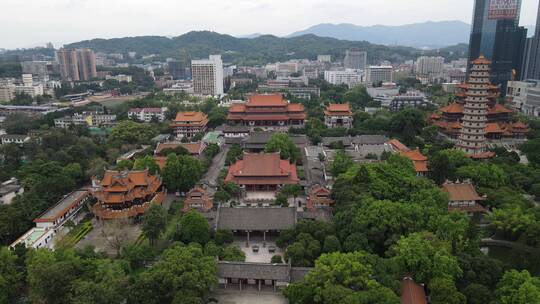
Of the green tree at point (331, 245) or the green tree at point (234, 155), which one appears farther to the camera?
the green tree at point (234, 155)

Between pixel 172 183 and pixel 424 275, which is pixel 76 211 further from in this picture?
pixel 424 275

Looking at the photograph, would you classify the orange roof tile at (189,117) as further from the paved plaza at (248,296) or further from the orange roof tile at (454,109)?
the paved plaza at (248,296)

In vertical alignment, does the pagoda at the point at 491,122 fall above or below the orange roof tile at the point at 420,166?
above

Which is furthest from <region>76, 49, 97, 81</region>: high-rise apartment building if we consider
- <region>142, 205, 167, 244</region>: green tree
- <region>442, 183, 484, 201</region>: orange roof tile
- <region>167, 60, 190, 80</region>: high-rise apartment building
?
<region>442, 183, 484, 201</region>: orange roof tile

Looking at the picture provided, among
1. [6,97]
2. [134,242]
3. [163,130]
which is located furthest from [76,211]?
[6,97]

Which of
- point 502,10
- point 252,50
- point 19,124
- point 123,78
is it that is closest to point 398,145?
point 19,124

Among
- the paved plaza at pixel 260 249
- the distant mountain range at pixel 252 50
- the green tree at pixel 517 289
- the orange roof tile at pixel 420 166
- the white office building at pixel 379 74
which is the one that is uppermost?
the distant mountain range at pixel 252 50

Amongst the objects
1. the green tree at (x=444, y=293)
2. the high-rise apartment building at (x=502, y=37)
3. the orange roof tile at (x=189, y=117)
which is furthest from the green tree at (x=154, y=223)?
the high-rise apartment building at (x=502, y=37)
